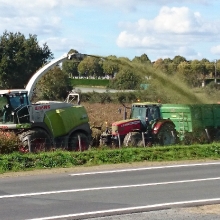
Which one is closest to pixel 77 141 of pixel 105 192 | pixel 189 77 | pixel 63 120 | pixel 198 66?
pixel 63 120

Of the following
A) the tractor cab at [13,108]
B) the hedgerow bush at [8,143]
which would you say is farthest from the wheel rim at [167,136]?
the hedgerow bush at [8,143]

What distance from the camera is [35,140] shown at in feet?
79.4

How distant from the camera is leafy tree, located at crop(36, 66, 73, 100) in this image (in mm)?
54750

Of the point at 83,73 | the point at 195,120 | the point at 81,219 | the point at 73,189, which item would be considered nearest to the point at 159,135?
the point at 195,120

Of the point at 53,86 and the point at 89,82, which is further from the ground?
the point at 89,82

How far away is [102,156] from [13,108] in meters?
4.56

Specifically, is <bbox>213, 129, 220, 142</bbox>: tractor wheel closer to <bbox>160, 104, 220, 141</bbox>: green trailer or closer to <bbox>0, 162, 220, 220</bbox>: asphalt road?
<bbox>160, 104, 220, 141</bbox>: green trailer

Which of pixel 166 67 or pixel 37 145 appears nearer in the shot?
pixel 37 145

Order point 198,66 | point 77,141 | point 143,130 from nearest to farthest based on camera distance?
point 77,141, point 143,130, point 198,66

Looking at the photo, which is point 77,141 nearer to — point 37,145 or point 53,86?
point 37,145

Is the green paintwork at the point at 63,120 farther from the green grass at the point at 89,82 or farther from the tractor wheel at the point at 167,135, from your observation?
the green grass at the point at 89,82

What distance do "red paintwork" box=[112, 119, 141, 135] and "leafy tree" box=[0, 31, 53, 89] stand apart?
3616cm

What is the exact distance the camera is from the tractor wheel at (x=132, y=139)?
86.9 ft

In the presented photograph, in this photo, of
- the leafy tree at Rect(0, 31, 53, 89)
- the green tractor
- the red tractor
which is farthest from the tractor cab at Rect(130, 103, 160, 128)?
the leafy tree at Rect(0, 31, 53, 89)
